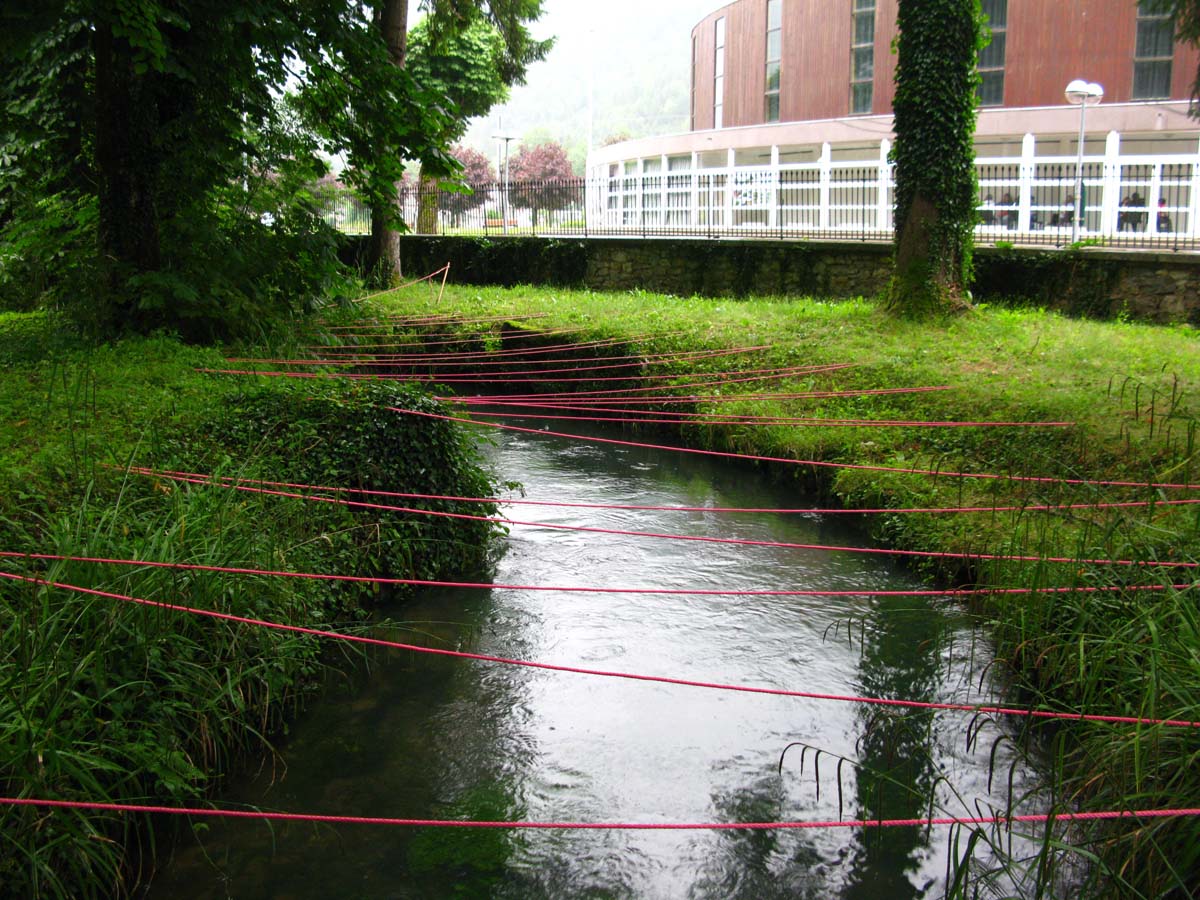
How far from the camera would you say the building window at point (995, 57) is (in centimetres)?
2583

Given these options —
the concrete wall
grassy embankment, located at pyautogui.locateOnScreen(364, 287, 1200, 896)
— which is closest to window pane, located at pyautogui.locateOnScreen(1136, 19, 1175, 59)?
the concrete wall

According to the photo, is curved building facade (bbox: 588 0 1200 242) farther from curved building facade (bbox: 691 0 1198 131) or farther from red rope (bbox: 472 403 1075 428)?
red rope (bbox: 472 403 1075 428)

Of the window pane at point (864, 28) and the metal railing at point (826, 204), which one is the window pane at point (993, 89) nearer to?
the window pane at point (864, 28)

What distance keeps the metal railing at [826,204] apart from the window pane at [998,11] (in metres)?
5.61

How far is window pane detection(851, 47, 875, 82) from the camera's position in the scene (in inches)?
1094

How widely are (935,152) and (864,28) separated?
58.4ft

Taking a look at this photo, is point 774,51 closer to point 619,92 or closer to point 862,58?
point 862,58

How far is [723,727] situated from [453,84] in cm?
2869

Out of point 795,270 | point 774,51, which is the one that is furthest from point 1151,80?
point 795,270

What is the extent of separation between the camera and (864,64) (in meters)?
28.0

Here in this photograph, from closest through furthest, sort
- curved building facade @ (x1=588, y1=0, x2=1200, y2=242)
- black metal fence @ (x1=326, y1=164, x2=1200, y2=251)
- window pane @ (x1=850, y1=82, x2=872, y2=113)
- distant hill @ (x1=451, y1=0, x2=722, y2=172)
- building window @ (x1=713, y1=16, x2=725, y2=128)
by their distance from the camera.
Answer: black metal fence @ (x1=326, y1=164, x2=1200, y2=251) → curved building facade @ (x1=588, y1=0, x2=1200, y2=242) → window pane @ (x1=850, y1=82, x2=872, y2=113) → building window @ (x1=713, y1=16, x2=725, y2=128) → distant hill @ (x1=451, y1=0, x2=722, y2=172)

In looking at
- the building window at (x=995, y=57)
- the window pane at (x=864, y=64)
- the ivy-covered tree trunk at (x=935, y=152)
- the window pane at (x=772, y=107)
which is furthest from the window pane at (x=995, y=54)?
the ivy-covered tree trunk at (x=935, y=152)

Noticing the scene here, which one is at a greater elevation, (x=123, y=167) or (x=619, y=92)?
(x=619, y=92)

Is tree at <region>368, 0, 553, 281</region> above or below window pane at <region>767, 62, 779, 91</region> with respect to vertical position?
below
